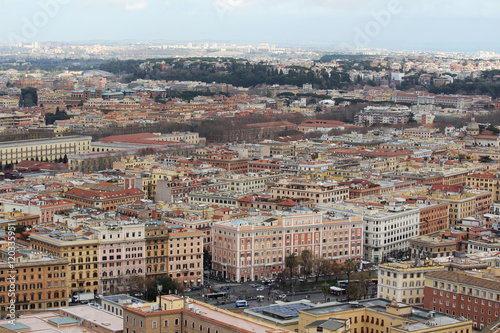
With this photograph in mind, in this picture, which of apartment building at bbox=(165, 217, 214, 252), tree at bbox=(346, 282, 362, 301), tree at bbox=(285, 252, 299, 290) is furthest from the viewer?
apartment building at bbox=(165, 217, 214, 252)

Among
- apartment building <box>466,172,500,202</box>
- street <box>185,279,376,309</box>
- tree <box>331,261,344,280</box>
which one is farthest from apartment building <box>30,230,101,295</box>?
apartment building <box>466,172,500,202</box>

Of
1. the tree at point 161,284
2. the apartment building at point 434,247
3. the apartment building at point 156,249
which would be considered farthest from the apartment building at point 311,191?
the tree at point 161,284

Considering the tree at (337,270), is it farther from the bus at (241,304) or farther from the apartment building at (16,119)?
the apartment building at (16,119)

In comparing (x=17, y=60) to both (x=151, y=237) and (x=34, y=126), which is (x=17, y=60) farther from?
(x=151, y=237)

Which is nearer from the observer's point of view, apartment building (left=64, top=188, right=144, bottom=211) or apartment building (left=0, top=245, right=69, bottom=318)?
apartment building (left=0, top=245, right=69, bottom=318)

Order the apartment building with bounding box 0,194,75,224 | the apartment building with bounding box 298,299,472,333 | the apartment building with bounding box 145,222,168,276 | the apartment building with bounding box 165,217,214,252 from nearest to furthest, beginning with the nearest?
the apartment building with bounding box 298,299,472,333 < the apartment building with bounding box 145,222,168,276 < the apartment building with bounding box 165,217,214,252 < the apartment building with bounding box 0,194,75,224

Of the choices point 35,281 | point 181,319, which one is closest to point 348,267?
point 35,281

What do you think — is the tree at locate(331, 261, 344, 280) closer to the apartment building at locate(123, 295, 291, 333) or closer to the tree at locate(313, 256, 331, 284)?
the tree at locate(313, 256, 331, 284)
